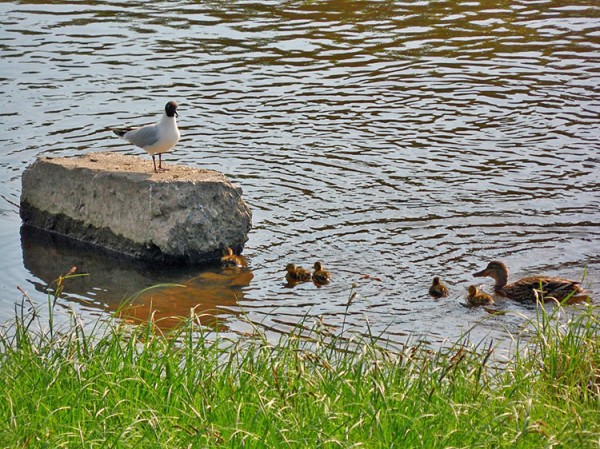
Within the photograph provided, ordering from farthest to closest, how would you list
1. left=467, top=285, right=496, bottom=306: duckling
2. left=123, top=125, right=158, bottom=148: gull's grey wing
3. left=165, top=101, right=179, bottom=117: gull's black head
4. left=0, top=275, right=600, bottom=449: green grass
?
left=123, top=125, right=158, bottom=148: gull's grey wing, left=165, top=101, right=179, bottom=117: gull's black head, left=467, top=285, right=496, bottom=306: duckling, left=0, top=275, right=600, bottom=449: green grass

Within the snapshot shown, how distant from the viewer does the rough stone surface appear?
36.4 ft

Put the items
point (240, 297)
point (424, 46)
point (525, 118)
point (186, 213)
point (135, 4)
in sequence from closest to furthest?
point (240, 297)
point (186, 213)
point (525, 118)
point (424, 46)
point (135, 4)

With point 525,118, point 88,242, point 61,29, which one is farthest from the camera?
point 61,29

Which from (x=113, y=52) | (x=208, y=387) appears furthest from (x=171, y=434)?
(x=113, y=52)

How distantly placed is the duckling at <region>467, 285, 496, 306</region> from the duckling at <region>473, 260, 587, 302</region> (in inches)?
6.3

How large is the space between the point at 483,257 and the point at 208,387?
5249 millimetres

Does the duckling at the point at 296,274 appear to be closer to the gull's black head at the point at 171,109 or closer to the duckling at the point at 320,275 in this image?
the duckling at the point at 320,275

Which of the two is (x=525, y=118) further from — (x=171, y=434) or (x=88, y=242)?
(x=171, y=434)

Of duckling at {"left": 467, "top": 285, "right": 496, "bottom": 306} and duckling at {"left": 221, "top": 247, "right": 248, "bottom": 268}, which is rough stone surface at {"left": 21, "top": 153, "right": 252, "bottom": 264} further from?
duckling at {"left": 467, "top": 285, "right": 496, "bottom": 306}

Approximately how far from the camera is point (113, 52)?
18.8 m

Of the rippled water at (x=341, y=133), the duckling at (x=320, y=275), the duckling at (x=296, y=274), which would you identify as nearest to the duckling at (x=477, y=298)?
the rippled water at (x=341, y=133)

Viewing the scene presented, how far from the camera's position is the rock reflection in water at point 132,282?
396 inches

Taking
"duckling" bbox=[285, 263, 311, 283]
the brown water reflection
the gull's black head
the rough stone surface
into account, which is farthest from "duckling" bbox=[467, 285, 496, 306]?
the gull's black head

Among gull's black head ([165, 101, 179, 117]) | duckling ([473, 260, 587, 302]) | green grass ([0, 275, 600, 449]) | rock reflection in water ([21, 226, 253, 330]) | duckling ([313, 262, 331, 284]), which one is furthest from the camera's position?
gull's black head ([165, 101, 179, 117])
